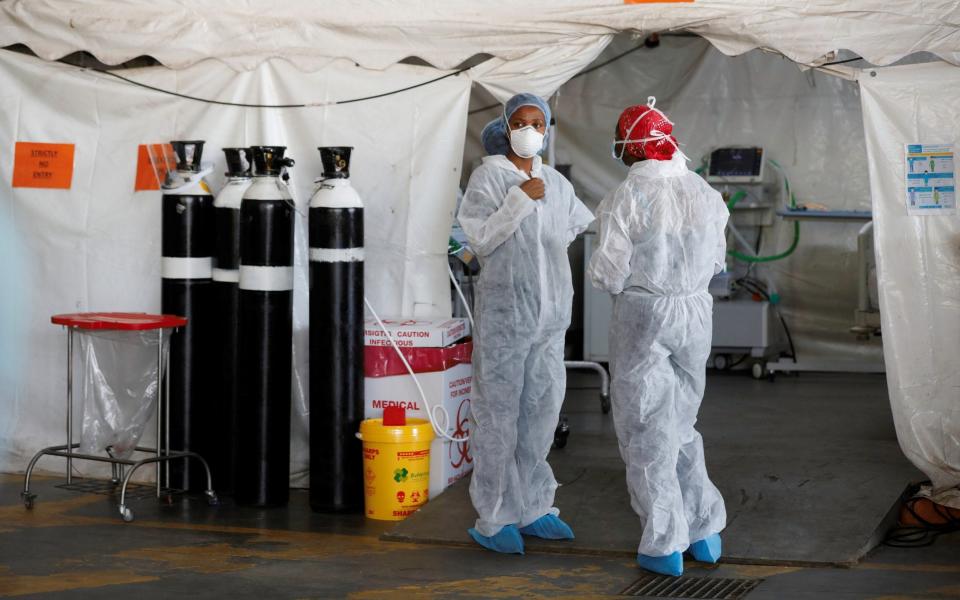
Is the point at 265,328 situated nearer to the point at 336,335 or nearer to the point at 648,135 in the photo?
the point at 336,335

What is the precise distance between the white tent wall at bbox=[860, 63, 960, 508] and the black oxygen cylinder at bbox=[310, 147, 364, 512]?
75.6 inches

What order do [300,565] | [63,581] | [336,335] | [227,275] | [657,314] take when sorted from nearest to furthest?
1. [657,314]
2. [63,581]
3. [300,565]
4. [336,335]
5. [227,275]

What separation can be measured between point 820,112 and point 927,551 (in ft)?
15.1

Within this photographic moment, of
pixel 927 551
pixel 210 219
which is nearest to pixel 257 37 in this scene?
pixel 210 219

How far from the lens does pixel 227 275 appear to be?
463 centimetres

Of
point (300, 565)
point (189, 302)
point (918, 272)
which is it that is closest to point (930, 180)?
point (918, 272)

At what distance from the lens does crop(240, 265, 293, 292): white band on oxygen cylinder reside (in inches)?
173

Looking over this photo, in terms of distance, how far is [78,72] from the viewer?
500 cm

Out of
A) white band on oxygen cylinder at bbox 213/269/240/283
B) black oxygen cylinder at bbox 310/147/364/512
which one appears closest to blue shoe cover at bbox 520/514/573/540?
black oxygen cylinder at bbox 310/147/364/512

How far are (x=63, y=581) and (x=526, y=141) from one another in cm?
195

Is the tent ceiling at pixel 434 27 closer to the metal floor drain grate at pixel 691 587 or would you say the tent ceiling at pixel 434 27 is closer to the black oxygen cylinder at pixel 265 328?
the black oxygen cylinder at pixel 265 328

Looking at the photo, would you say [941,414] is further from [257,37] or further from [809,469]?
[257,37]

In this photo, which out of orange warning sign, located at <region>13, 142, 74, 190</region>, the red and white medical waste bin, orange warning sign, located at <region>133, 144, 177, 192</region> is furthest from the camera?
orange warning sign, located at <region>13, 142, 74, 190</region>

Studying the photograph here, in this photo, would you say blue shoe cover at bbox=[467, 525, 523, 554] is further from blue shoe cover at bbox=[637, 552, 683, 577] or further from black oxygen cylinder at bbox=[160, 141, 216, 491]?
black oxygen cylinder at bbox=[160, 141, 216, 491]
